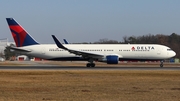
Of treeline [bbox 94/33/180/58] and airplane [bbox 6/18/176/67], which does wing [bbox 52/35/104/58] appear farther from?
treeline [bbox 94/33/180/58]

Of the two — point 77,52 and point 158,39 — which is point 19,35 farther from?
point 158,39

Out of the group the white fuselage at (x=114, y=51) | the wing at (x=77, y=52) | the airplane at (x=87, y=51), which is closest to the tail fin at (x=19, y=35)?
the airplane at (x=87, y=51)

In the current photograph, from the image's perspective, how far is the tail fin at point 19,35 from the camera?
167 ft

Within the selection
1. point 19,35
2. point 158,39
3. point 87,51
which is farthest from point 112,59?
point 158,39

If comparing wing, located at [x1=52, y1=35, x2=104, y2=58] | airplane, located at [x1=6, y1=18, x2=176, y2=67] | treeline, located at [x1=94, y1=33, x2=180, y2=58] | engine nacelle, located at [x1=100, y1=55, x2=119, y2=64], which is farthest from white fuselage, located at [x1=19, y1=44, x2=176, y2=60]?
treeline, located at [x1=94, y1=33, x2=180, y2=58]

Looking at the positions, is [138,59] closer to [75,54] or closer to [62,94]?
[75,54]

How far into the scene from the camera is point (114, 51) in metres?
49.2

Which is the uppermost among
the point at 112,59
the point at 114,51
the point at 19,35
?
the point at 19,35

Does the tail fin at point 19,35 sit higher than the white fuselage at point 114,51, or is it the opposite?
the tail fin at point 19,35

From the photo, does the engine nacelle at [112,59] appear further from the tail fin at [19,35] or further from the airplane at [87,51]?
the tail fin at [19,35]

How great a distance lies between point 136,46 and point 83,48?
22.7ft

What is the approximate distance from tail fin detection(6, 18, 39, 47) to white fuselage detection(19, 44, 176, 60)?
702 mm

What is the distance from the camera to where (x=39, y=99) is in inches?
602

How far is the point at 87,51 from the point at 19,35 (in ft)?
31.1
